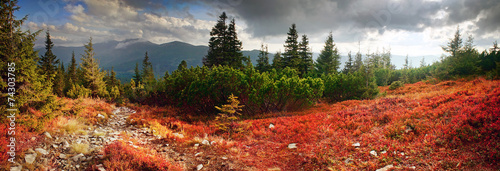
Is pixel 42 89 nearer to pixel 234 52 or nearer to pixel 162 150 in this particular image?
pixel 162 150

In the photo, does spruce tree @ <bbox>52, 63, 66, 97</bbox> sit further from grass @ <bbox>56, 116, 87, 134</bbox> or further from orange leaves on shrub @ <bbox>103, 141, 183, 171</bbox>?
orange leaves on shrub @ <bbox>103, 141, 183, 171</bbox>

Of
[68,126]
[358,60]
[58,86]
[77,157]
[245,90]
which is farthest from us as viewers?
[358,60]

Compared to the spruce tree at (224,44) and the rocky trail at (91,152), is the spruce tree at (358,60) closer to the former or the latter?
the spruce tree at (224,44)

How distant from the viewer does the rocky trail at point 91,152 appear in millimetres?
4855

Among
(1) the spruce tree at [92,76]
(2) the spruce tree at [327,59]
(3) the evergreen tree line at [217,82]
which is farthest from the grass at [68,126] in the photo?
(2) the spruce tree at [327,59]

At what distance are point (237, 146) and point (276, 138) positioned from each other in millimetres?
2140

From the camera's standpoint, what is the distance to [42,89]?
7020 mm

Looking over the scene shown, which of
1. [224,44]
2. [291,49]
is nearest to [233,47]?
[224,44]

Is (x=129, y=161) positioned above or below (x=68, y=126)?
below

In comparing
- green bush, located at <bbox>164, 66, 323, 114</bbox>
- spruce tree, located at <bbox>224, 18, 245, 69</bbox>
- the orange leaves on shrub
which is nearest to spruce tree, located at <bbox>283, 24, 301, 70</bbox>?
spruce tree, located at <bbox>224, 18, 245, 69</bbox>

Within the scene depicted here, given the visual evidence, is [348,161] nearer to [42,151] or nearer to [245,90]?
[245,90]

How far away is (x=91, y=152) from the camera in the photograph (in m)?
5.73

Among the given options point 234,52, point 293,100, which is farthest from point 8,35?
point 234,52

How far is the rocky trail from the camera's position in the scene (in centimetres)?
486
